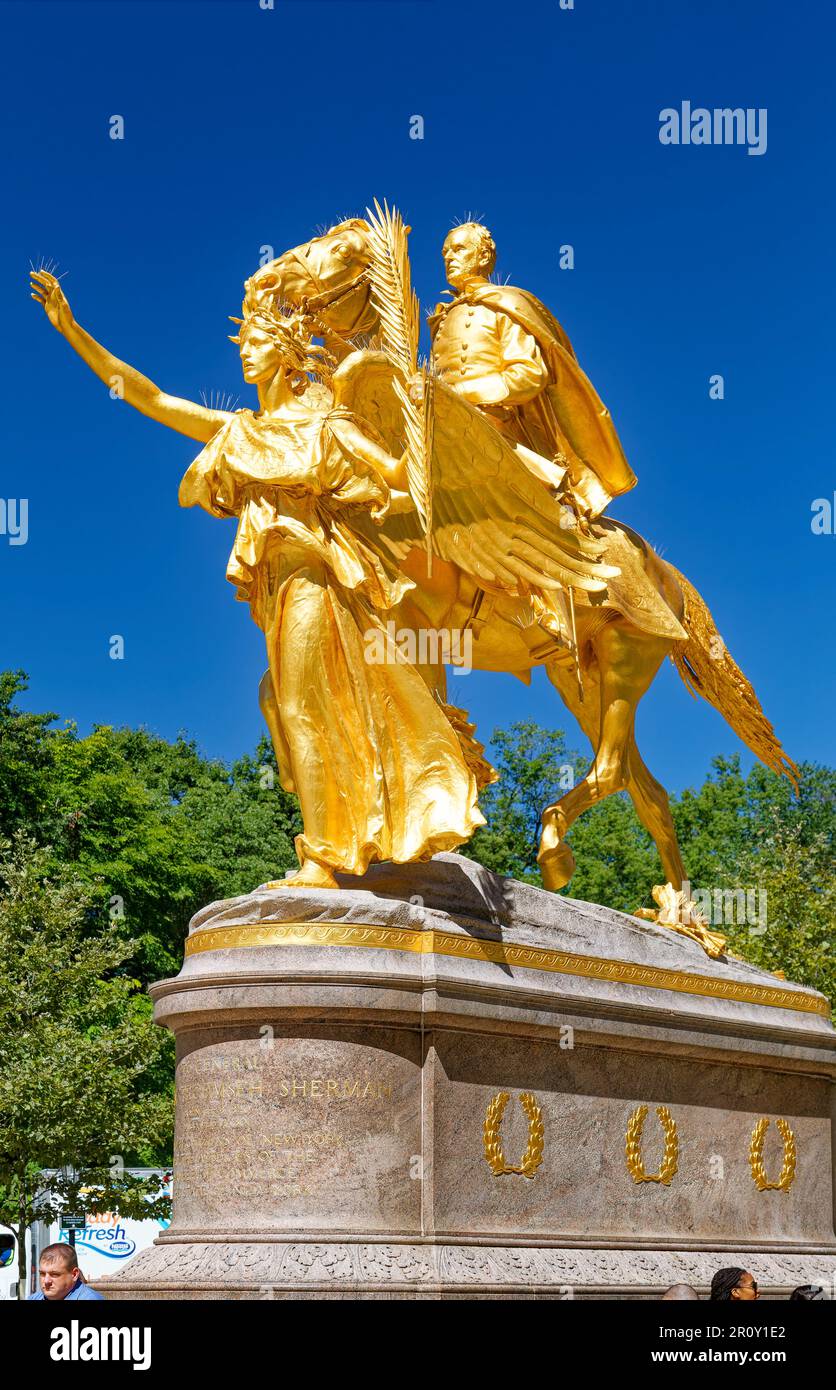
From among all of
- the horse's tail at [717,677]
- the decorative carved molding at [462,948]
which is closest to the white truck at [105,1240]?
the horse's tail at [717,677]

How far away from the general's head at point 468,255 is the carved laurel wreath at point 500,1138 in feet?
21.4

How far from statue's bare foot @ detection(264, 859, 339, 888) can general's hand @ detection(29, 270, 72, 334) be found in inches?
157

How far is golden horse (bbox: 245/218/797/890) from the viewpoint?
12883 mm

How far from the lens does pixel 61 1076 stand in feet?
74.4

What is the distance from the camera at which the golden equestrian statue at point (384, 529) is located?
40.3ft

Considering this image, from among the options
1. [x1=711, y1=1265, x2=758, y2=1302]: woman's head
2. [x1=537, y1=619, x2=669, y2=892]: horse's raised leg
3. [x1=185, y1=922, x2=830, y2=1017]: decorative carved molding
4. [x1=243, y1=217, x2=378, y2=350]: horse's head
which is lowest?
[x1=711, y1=1265, x2=758, y2=1302]: woman's head

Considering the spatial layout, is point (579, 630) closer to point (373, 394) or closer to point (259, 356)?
point (373, 394)

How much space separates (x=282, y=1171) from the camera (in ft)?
35.3

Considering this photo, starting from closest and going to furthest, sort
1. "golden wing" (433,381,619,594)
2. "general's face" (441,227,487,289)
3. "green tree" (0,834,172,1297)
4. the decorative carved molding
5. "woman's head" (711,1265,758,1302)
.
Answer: "woman's head" (711,1265,758,1302) → the decorative carved molding → "golden wing" (433,381,619,594) → "general's face" (441,227,487,289) → "green tree" (0,834,172,1297)

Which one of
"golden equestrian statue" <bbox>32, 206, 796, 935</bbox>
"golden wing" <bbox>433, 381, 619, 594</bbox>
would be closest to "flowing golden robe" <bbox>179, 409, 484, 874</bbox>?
"golden equestrian statue" <bbox>32, 206, 796, 935</bbox>

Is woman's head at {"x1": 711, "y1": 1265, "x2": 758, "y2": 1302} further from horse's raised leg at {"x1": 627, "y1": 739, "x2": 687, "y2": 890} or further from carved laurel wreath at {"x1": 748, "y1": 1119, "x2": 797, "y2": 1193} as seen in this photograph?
horse's raised leg at {"x1": 627, "y1": 739, "x2": 687, "y2": 890}

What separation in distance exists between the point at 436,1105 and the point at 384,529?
386 cm

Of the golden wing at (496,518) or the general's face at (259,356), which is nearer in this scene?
the general's face at (259,356)

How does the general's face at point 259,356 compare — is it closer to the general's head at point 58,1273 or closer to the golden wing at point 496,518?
the golden wing at point 496,518
